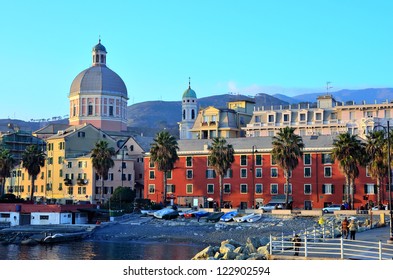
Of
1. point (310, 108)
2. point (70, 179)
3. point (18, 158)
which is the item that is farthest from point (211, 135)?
point (18, 158)

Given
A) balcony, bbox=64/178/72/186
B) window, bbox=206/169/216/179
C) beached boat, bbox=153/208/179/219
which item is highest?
window, bbox=206/169/216/179

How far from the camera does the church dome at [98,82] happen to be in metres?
147

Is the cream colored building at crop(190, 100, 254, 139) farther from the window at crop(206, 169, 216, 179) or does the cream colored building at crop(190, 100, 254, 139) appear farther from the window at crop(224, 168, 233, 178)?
the window at crop(224, 168, 233, 178)

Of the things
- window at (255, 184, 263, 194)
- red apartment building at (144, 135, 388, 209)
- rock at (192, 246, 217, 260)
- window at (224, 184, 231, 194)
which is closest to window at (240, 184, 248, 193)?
red apartment building at (144, 135, 388, 209)

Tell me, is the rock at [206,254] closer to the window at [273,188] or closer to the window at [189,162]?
the window at [273,188]

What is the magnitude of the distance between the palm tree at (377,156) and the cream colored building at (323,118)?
3052 centimetres

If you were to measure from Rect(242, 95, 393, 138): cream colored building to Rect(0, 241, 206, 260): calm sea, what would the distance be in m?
55.7

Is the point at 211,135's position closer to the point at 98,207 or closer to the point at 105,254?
the point at 98,207

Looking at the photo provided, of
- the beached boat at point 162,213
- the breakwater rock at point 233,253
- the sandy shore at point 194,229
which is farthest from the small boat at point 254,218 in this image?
the breakwater rock at point 233,253

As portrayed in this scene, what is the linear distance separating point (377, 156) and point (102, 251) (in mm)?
34827

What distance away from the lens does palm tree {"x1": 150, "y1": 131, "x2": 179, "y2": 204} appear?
9800 centimetres

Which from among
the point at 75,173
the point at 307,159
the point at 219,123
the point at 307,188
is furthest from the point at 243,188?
the point at 219,123

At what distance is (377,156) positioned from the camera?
82.3 m

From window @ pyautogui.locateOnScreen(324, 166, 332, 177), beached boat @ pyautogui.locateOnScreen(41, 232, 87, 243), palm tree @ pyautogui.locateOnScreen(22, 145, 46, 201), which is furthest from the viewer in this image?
palm tree @ pyautogui.locateOnScreen(22, 145, 46, 201)
